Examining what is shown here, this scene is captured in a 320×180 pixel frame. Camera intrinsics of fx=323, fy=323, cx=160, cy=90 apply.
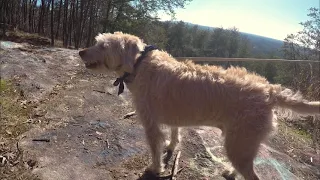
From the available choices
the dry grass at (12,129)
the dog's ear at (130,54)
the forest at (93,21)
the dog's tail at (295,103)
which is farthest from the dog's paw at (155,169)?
the forest at (93,21)

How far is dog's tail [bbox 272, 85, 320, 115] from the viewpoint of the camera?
3.29 meters

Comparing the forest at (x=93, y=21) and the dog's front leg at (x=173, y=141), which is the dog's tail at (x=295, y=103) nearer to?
the dog's front leg at (x=173, y=141)

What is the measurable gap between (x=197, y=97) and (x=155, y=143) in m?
0.77

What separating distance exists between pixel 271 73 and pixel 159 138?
209 ft

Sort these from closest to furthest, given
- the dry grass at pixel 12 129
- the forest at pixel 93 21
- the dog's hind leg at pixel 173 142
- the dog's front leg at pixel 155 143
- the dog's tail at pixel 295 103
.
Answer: the dog's tail at pixel 295 103, the dry grass at pixel 12 129, the dog's front leg at pixel 155 143, the dog's hind leg at pixel 173 142, the forest at pixel 93 21

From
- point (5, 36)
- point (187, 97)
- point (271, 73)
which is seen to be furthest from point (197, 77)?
point (271, 73)

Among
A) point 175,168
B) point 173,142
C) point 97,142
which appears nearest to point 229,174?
point 175,168

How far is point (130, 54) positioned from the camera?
151 inches

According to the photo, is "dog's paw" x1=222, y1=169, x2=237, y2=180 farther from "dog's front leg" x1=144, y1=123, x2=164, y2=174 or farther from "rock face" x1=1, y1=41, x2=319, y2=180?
"dog's front leg" x1=144, y1=123, x2=164, y2=174

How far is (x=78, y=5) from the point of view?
23609 mm

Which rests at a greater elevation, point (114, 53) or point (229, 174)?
point (114, 53)

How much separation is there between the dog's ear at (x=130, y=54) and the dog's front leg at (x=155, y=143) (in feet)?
2.40

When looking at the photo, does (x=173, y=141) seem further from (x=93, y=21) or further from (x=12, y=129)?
(x=93, y=21)

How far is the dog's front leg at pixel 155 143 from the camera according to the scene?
380 centimetres
